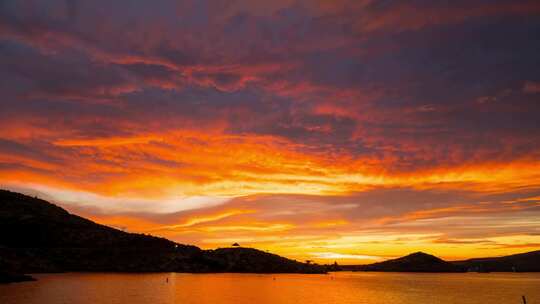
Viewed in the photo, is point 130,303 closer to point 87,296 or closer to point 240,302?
point 87,296

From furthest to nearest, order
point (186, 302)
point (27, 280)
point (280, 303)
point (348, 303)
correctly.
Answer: point (27, 280)
point (348, 303)
point (280, 303)
point (186, 302)

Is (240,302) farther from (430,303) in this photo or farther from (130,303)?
(430,303)

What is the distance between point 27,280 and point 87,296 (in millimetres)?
52668

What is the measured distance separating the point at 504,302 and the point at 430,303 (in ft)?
90.0

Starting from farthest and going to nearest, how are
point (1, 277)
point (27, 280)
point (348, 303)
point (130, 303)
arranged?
1. point (27, 280)
2. point (1, 277)
3. point (348, 303)
4. point (130, 303)

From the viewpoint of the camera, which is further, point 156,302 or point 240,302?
point 240,302

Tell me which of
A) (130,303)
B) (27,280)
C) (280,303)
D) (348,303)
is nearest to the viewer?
(130,303)

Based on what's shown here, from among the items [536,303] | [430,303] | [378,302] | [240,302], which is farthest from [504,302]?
[240,302]

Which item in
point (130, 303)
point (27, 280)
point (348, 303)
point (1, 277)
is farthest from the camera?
point (27, 280)

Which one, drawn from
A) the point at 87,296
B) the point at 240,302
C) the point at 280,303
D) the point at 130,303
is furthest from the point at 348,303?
the point at 87,296

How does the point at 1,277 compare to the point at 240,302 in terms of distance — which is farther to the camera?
the point at 1,277

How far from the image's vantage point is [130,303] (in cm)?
10225

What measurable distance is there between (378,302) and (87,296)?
86.2m

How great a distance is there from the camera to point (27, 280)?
5896 inches
